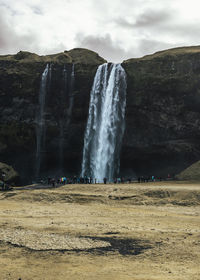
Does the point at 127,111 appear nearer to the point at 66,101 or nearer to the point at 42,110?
the point at 66,101

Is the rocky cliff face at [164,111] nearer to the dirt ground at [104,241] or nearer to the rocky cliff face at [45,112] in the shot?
the rocky cliff face at [45,112]

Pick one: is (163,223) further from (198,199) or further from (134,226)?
(198,199)

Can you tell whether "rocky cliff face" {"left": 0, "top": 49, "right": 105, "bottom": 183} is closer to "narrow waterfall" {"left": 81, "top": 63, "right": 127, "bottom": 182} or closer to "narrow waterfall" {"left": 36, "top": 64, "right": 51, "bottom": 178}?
"narrow waterfall" {"left": 36, "top": 64, "right": 51, "bottom": 178}

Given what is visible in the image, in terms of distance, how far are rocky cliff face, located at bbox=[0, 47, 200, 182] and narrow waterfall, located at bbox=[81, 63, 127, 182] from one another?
121cm

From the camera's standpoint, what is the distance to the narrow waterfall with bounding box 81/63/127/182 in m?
47.7

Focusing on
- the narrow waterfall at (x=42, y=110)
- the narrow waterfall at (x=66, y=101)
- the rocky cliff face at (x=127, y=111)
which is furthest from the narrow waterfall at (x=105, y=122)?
the narrow waterfall at (x=42, y=110)

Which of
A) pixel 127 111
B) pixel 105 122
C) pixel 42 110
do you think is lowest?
pixel 105 122

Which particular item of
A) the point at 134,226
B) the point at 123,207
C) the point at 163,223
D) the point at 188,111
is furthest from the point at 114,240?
the point at 188,111

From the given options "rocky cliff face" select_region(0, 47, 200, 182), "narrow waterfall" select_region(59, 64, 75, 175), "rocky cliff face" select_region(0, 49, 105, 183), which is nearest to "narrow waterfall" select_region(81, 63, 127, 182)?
"rocky cliff face" select_region(0, 47, 200, 182)

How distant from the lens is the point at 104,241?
11.7 m

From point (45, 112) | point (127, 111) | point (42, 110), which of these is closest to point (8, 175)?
point (45, 112)

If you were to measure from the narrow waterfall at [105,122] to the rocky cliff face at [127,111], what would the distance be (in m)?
1.21

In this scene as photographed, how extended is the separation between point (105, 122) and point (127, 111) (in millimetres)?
4066

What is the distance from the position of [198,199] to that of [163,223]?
25.3 ft
